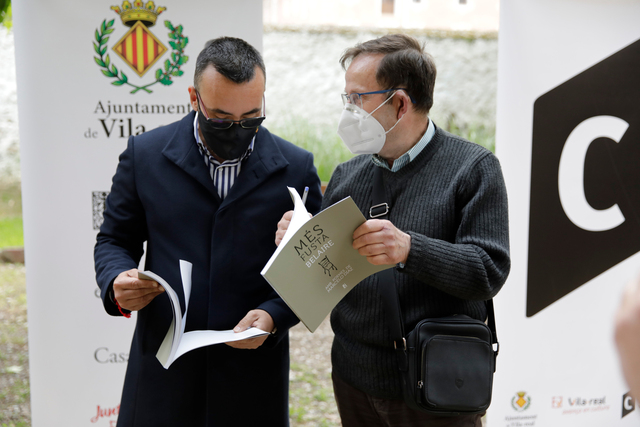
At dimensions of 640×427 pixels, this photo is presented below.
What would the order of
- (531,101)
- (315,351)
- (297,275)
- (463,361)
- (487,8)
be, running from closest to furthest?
(297,275)
(463,361)
(531,101)
(315,351)
(487,8)

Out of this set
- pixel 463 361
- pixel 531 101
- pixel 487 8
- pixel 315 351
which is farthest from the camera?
pixel 487 8

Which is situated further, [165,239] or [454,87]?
[454,87]

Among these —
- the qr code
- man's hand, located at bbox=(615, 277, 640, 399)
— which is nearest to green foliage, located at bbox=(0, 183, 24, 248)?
the qr code

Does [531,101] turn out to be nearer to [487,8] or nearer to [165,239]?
[165,239]

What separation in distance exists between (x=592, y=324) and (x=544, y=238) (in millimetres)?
598

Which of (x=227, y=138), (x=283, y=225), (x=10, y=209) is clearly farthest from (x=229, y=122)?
(x=10, y=209)

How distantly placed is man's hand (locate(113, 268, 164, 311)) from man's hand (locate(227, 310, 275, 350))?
273mm

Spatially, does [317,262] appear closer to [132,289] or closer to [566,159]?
[132,289]

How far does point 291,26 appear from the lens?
688cm

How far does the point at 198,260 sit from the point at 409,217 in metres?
0.71

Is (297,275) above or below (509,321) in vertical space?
above

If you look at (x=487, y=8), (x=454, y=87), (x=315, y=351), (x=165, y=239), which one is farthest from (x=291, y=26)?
(x=165, y=239)

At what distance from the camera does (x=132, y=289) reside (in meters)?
1.62

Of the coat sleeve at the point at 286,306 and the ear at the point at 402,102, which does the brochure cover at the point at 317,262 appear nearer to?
the coat sleeve at the point at 286,306
